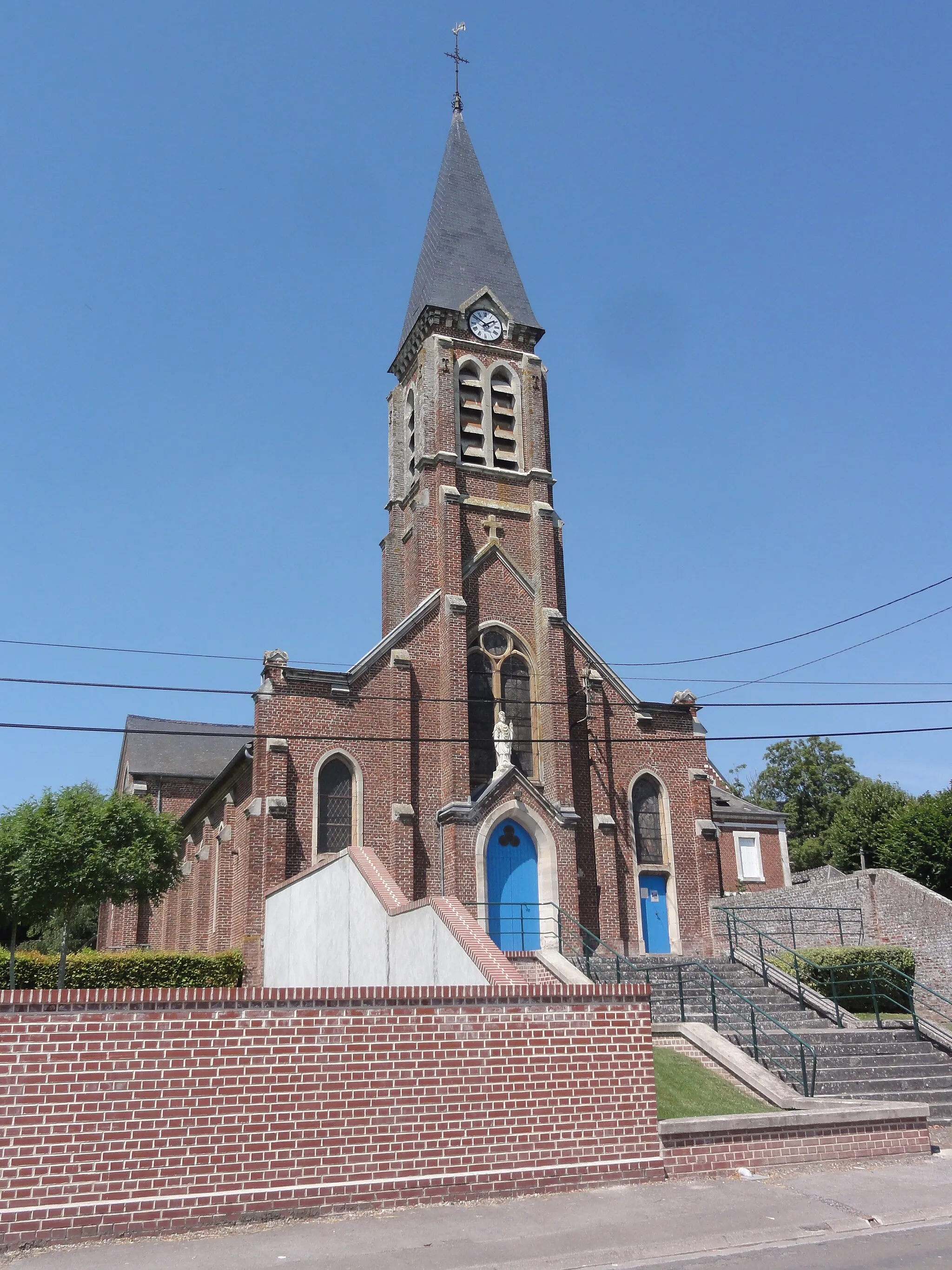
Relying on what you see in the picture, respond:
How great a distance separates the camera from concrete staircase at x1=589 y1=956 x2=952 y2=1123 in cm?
1555

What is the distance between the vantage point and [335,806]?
25141mm

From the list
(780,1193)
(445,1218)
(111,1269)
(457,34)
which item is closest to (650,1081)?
(780,1193)

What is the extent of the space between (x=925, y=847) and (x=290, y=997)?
24874mm

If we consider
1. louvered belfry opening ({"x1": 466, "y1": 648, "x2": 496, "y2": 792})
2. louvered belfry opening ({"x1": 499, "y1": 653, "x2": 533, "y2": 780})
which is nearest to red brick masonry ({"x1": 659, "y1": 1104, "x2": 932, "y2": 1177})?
louvered belfry opening ({"x1": 466, "y1": 648, "x2": 496, "y2": 792})

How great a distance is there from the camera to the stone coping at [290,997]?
379 inches

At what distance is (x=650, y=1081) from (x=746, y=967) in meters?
9.98

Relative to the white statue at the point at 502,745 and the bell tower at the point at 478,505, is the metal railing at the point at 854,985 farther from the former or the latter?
the bell tower at the point at 478,505

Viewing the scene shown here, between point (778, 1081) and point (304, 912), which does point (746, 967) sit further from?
point (304, 912)

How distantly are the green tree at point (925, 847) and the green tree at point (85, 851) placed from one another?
2038cm

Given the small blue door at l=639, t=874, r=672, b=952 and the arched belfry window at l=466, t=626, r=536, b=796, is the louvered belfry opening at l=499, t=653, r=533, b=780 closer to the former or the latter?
the arched belfry window at l=466, t=626, r=536, b=796

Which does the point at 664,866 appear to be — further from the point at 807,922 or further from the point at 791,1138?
the point at 791,1138

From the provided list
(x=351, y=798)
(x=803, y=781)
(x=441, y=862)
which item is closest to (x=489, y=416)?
(x=351, y=798)

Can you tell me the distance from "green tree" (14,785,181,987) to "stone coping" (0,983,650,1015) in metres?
17.2

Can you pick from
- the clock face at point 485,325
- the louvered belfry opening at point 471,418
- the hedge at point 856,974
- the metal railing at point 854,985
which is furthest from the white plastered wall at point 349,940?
the clock face at point 485,325
